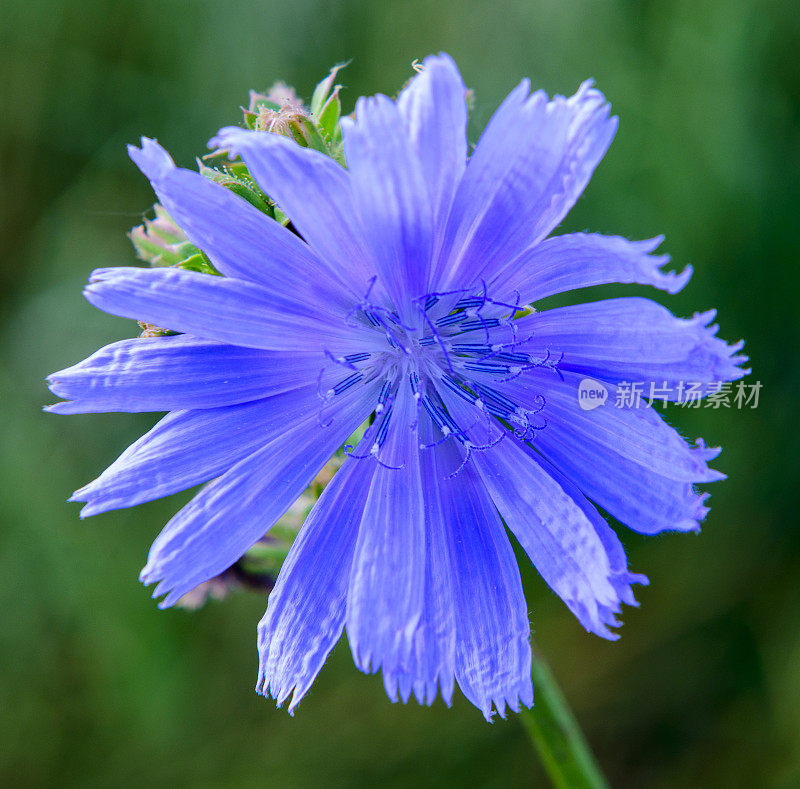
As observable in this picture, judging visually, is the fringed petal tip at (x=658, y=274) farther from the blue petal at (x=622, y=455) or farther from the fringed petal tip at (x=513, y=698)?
the fringed petal tip at (x=513, y=698)

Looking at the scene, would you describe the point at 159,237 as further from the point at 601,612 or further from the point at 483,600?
the point at 601,612

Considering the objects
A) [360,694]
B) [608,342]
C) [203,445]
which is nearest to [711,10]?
[608,342]

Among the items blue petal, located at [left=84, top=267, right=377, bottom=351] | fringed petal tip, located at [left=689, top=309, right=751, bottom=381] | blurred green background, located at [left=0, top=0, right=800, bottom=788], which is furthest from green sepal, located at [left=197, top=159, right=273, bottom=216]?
blurred green background, located at [left=0, top=0, right=800, bottom=788]

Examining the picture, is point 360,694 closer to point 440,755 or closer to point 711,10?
point 440,755

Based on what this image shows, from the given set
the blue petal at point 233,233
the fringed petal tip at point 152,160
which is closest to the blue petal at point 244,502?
the blue petal at point 233,233

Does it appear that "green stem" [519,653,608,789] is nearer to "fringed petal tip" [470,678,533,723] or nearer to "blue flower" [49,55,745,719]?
"fringed petal tip" [470,678,533,723]

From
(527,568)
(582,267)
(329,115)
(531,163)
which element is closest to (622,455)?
(582,267)

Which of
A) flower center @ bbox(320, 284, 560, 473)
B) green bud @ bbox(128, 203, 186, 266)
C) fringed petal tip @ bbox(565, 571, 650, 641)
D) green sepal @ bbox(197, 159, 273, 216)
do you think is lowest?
fringed petal tip @ bbox(565, 571, 650, 641)
